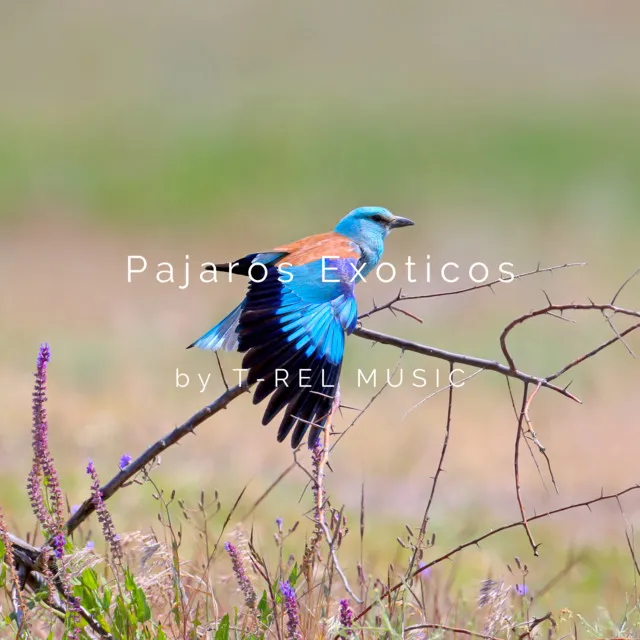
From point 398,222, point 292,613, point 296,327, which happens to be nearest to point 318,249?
point 296,327

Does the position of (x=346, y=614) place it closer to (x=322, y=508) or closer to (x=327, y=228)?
(x=322, y=508)

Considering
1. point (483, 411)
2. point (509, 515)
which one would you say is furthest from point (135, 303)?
Result: point (509, 515)

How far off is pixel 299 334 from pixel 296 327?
29 mm

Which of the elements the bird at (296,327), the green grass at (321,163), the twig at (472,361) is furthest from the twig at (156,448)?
the green grass at (321,163)

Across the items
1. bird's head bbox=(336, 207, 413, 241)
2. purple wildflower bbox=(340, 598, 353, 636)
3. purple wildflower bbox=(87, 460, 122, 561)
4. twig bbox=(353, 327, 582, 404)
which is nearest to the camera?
purple wildflower bbox=(340, 598, 353, 636)

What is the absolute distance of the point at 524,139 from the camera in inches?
723

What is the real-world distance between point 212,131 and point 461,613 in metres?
16.7

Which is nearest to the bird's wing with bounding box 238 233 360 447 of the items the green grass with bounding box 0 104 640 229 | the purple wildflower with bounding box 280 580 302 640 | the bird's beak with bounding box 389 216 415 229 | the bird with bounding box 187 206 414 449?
the bird with bounding box 187 206 414 449

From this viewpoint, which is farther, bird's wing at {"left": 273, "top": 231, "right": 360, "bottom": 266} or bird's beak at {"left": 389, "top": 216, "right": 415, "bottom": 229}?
bird's beak at {"left": 389, "top": 216, "right": 415, "bottom": 229}

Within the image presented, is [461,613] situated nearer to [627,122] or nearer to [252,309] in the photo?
[252,309]

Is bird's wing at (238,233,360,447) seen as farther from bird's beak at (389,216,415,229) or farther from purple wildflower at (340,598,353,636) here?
bird's beak at (389,216,415,229)

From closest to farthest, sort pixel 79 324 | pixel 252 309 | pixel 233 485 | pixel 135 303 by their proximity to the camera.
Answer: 1. pixel 252 309
2. pixel 233 485
3. pixel 79 324
4. pixel 135 303

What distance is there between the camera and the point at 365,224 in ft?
11.8

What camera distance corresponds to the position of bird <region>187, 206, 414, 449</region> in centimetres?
226
